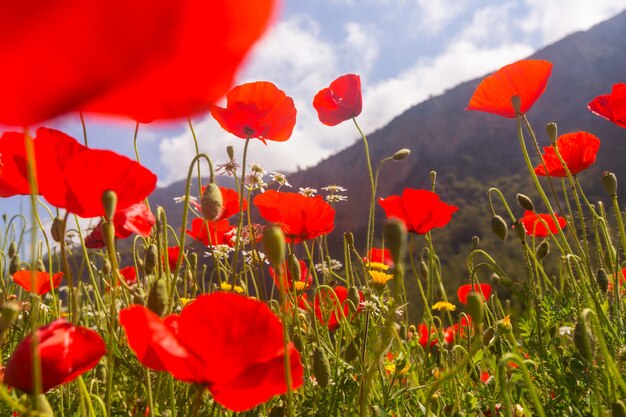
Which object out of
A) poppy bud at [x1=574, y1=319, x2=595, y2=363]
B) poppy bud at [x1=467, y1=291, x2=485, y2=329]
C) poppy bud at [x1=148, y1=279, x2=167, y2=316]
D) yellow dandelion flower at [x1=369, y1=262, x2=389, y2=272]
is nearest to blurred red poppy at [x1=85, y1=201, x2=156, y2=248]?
Result: poppy bud at [x1=148, y1=279, x2=167, y2=316]

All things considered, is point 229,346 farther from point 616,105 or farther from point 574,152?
point 574,152

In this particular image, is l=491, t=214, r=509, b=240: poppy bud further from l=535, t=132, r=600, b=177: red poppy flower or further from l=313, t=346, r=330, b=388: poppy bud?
l=313, t=346, r=330, b=388: poppy bud

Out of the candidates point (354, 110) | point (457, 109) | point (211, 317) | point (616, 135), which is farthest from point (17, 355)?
point (457, 109)

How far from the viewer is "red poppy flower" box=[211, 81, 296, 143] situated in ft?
5.60

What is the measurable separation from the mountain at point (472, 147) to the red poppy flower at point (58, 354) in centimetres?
2857

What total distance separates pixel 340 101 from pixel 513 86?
2.81ft

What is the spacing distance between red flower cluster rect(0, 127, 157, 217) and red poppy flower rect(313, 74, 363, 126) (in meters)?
1.53

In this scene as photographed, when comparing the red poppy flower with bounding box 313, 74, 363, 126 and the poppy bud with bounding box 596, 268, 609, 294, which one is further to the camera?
the red poppy flower with bounding box 313, 74, 363, 126

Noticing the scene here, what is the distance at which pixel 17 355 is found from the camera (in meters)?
0.75

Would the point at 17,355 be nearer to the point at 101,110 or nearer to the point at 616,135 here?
the point at 101,110

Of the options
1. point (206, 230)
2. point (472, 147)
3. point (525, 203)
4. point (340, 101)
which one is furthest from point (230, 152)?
point (472, 147)

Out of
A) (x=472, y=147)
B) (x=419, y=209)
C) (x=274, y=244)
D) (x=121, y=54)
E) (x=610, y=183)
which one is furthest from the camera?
(x=472, y=147)

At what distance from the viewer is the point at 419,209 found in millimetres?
1804

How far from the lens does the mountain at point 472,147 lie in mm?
31875
